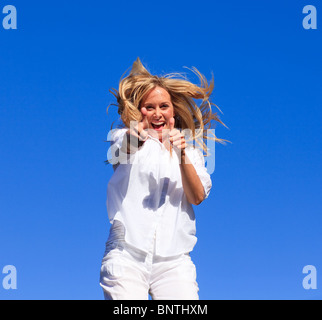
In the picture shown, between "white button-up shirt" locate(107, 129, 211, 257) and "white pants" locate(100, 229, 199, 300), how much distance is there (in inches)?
4.1

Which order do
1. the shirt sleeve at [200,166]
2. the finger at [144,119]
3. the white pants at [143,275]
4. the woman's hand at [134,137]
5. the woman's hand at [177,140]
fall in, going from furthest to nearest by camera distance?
1. the finger at [144,119]
2. the shirt sleeve at [200,166]
3. the woman's hand at [134,137]
4. the woman's hand at [177,140]
5. the white pants at [143,275]

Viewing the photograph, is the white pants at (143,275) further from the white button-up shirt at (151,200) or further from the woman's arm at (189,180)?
the woman's arm at (189,180)

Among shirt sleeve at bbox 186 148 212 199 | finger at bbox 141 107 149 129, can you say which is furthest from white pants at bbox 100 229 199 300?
finger at bbox 141 107 149 129

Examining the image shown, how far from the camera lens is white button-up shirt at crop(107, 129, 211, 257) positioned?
24.0 feet

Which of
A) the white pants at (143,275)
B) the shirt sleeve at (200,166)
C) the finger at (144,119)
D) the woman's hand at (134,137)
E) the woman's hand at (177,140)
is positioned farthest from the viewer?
the finger at (144,119)

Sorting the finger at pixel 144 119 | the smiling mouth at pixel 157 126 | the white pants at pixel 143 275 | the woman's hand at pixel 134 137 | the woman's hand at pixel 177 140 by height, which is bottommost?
the white pants at pixel 143 275

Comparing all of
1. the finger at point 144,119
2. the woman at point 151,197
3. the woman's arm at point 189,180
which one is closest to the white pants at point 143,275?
the woman at point 151,197

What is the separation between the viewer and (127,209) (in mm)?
7414

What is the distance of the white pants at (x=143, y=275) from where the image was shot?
7.04 metres

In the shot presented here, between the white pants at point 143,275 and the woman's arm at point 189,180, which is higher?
the woman's arm at point 189,180

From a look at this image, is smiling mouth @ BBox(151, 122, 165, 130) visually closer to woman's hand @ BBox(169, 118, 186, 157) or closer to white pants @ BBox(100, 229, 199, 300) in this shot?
woman's hand @ BBox(169, 118, 186, 157)
